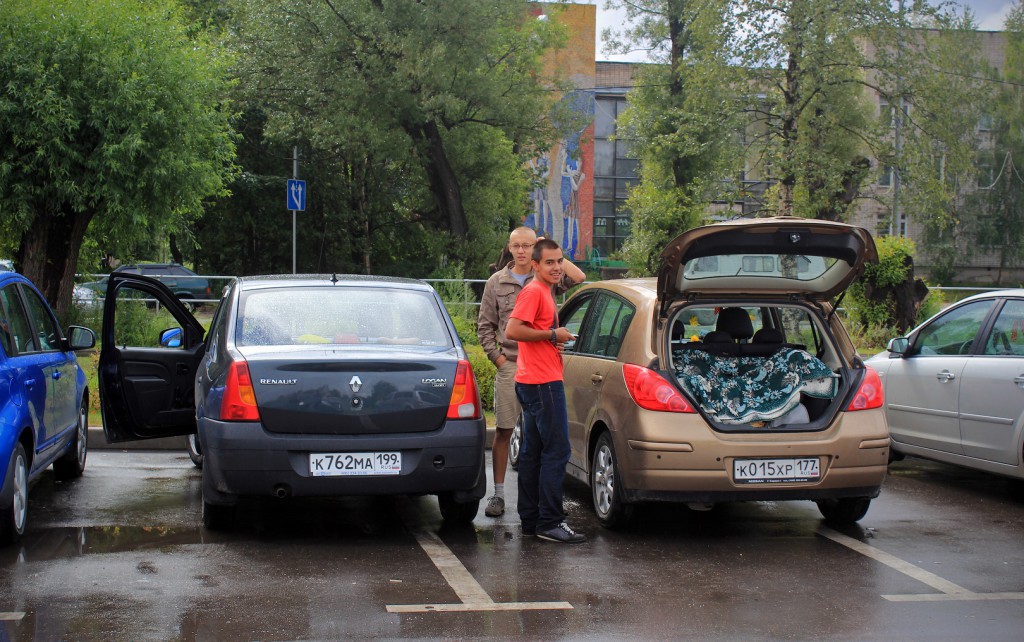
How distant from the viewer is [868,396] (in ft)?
22.3

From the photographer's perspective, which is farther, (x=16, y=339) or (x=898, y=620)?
(x=16, y=339)

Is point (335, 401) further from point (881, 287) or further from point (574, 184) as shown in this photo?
point (574, 184)

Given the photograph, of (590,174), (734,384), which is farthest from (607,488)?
(590,174)

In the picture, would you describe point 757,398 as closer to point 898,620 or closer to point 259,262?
point 898,620

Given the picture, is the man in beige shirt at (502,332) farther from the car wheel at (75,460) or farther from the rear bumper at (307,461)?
the car wheel at (75,460)

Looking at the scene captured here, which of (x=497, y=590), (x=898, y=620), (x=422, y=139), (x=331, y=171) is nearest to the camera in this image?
(x=898, y=620)

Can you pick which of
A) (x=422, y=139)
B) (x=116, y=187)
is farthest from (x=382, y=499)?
(x=422, y=139)

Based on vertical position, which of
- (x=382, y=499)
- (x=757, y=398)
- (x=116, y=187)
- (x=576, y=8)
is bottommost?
(x=382, y=499)

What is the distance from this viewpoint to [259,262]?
3350cm

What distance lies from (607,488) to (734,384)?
3.56 feet

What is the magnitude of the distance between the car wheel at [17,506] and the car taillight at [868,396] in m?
4.76

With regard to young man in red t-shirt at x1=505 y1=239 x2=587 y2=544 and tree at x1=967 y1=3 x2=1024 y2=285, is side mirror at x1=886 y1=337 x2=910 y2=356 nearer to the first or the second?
young man in red t-shirt at x1=505 y1=239 x2=587 y2=544

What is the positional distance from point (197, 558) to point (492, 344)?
2.45m

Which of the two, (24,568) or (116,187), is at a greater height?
(116,187)
